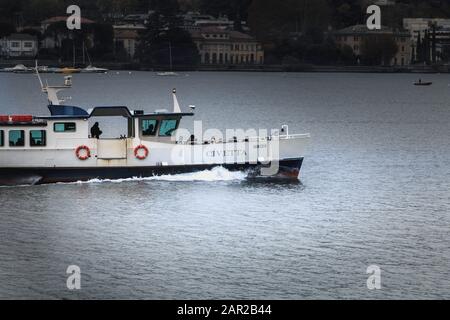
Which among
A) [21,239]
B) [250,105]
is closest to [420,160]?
[21,239]

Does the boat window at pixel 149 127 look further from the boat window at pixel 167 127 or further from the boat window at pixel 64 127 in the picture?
the boat window at pixel 64 127

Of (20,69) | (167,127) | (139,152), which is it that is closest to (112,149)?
(139,152)

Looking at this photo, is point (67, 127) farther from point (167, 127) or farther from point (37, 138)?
point (167, 127)

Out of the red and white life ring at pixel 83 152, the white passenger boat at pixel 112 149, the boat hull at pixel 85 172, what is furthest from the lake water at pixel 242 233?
the red and white life ring at pixel 83 152

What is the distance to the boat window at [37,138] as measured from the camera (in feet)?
141

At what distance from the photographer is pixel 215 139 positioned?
147 feet

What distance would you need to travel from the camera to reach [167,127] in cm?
4403

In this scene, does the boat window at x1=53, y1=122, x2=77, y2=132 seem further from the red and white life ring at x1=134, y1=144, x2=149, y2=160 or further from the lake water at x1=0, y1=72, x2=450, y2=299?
the red and white life ring at x1=134, y1=144, x2=149, y2=160

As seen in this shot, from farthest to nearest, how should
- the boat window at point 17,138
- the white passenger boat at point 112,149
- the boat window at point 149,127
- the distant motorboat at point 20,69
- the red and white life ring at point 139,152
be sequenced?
the distant motorboat at point 20,69, the boat window at point 149,127, the red and white life ring at point 139,152, the white passenger boat at point 112,149, the boat window at point 17,138

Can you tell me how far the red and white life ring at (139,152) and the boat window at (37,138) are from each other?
110 inches

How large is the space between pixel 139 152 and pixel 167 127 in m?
1.21

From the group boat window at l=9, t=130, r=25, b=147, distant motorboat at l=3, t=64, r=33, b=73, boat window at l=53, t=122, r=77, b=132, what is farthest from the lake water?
distant motorboat at l=3, t=64, r=33, b=73

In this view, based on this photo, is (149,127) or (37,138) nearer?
(37,138)

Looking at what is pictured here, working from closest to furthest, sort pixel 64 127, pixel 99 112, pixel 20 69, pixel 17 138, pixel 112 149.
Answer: pixel 17 138
pixel 64 127
pixel 112 149
pixel 99 112
pixel 20 69
